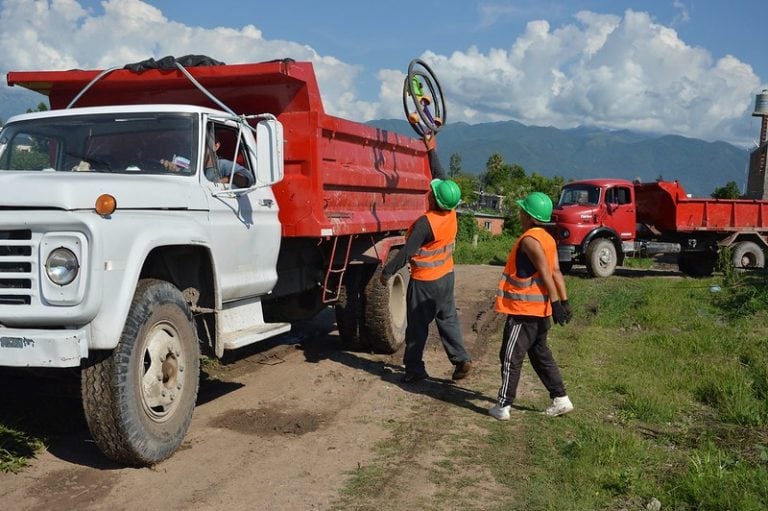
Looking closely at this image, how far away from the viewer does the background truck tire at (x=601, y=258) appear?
1694 centimetres

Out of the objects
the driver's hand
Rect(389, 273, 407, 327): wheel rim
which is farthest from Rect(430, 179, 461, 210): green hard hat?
the driver's hand

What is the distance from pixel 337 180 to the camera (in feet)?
22.1

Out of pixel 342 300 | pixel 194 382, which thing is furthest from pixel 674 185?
pixel 194 382

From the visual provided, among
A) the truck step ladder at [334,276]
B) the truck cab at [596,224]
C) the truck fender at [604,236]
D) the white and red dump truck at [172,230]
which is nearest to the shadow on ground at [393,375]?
the white and red dump truck at [172,230]

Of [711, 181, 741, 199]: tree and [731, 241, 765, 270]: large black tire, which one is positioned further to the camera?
[711, 181, 741, 199]: tree

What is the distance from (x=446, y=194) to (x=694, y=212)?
1309 centimetres

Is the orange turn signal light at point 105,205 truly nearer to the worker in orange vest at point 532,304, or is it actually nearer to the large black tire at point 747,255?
the worker in orange vest at point 532,304

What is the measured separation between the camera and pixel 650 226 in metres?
18.3

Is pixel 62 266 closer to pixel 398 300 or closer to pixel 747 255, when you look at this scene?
pixel 398 300

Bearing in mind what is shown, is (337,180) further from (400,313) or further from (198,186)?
(400,313)

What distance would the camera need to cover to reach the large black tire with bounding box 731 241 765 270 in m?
17.9

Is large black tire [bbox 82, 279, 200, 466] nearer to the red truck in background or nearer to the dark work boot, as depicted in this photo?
the dark work boot

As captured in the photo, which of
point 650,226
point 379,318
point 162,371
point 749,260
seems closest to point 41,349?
point 162,371

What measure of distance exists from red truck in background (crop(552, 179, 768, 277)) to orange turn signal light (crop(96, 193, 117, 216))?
13978mm
